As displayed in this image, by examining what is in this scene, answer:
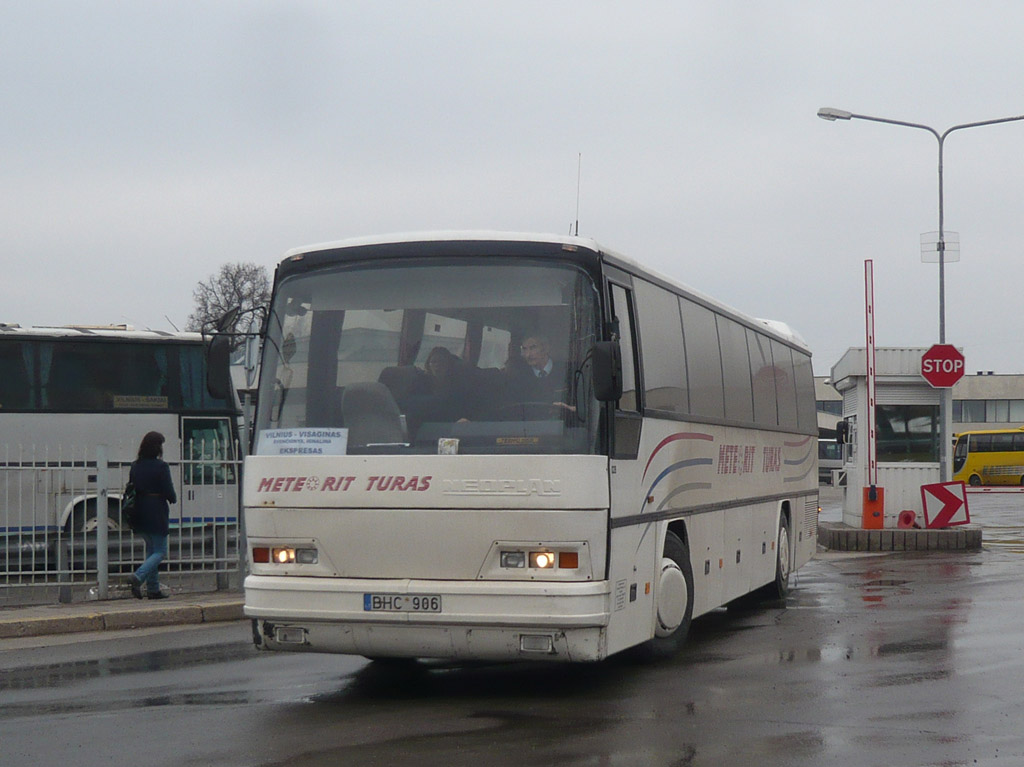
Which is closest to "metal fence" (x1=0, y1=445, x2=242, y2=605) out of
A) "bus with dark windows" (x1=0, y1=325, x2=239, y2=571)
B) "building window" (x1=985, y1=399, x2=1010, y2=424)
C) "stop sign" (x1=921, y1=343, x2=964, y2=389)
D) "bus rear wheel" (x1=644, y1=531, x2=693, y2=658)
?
"bus with dark windows" (x1=0, y1=325, x2=239, y2=571)

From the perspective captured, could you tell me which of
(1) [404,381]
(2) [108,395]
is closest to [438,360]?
(1) [404,381]

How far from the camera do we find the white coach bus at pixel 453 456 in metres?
8.09

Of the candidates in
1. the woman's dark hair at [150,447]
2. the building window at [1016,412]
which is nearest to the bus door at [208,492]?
the woman's dark hair at [150,447]

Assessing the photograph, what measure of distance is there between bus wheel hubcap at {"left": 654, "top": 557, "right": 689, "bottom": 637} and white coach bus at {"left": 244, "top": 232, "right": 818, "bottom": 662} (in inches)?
10.7

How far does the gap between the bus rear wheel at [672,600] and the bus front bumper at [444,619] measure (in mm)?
1514

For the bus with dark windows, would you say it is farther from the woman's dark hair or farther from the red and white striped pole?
the red and white striped pole

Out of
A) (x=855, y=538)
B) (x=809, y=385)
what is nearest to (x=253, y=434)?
(x=809, y=385)

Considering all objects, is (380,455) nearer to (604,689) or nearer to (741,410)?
(604,689)

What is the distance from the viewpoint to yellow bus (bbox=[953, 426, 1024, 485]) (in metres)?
62.2

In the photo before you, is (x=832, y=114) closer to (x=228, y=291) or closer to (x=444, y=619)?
(x=444, y=619)

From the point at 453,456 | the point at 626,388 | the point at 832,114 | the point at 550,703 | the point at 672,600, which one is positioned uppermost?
the point at 832,114

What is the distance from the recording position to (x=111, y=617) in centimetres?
1342

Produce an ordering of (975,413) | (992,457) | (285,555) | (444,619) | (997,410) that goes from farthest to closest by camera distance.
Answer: (975,413) → (997,410) → (992,457) → (285,555) → (444,619)

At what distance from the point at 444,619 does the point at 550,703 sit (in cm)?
91
